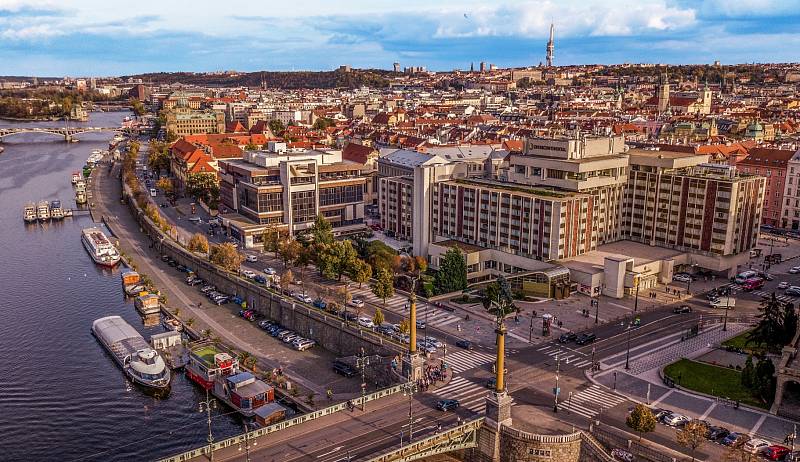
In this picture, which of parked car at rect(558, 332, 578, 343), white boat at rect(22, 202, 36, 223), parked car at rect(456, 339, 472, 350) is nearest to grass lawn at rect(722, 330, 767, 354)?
parked car at rect(558, 332, 578, 343)

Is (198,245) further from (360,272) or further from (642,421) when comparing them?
(642,421)

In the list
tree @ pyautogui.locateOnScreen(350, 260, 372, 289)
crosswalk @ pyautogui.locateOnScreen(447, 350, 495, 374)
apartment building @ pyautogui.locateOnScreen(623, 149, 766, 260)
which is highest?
apartment building @ pyautogui.locateOnScreen(623, 149, 766, 260)

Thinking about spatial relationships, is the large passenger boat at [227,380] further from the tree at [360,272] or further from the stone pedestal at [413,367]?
the tree at [360,272]

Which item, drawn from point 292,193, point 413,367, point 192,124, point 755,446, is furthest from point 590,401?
point 192,124

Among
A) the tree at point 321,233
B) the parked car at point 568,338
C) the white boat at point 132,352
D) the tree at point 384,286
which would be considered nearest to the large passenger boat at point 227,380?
the white boat at point 132,352

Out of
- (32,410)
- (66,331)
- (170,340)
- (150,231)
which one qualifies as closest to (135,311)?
(66,331)

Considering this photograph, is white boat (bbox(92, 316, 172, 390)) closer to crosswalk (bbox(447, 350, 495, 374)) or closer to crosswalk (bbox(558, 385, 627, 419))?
crosswalk (bbox(447, 350, 495, 374))
